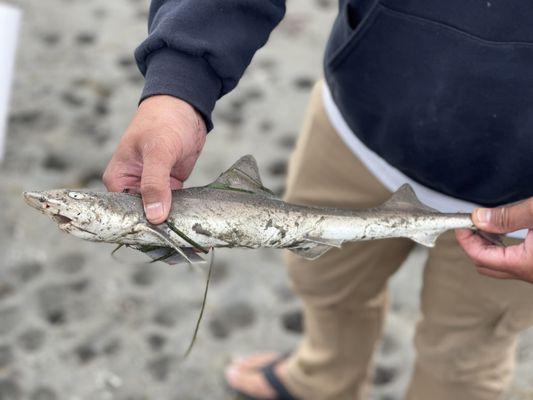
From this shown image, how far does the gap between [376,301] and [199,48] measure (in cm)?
108

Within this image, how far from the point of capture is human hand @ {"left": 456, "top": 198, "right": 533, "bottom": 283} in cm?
144

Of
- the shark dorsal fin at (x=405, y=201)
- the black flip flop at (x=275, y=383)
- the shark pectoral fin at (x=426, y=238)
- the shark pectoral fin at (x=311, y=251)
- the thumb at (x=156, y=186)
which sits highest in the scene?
the thumb at (x=156, y=186)

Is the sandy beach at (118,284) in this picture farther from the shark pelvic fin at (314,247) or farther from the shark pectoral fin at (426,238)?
the shark pectoral fin at (426,238)

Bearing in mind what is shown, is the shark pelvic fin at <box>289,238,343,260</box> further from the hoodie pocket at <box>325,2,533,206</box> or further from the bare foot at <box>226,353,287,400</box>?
the bare foot at <box>226,353,287,400</box>

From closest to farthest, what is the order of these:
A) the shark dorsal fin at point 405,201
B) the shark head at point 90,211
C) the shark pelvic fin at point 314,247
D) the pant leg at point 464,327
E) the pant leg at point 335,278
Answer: the shark head at point 90,211 → the shark pelvic fin at point 314,247 → the shark dorsal fin at point 405,201 → the pant leg at point 464,327 → the pant leg at point 335,278

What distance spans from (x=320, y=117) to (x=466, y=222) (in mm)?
517

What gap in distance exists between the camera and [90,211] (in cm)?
125

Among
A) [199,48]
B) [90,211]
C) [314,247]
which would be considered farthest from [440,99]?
[90,211]

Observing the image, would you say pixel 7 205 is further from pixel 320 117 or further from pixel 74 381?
pixel 320 117

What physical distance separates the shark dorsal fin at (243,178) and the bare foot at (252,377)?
1158mm

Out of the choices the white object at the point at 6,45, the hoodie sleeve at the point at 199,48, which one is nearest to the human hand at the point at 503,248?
the hoodie sleeve at the point at 199,48

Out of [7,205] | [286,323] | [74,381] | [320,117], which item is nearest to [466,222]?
[320,117]

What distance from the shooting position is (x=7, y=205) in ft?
9.93

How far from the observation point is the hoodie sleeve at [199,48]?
1.40 metres
